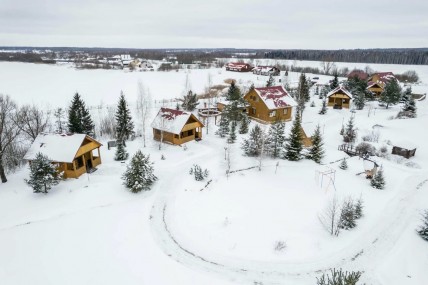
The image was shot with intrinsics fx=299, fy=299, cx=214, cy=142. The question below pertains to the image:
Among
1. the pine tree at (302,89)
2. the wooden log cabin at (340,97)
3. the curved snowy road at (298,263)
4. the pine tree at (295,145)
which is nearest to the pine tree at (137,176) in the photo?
the curved snowy road at (298,263)

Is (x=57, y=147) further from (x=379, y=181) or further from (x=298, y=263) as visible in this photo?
(x=379, y=181)

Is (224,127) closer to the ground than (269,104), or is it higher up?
closer to the ground

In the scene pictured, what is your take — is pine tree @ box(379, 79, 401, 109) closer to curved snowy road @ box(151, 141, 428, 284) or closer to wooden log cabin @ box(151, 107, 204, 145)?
curved snowy road @ box(151, 141, 428, 284)

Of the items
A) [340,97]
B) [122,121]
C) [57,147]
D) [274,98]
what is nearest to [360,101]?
[340,97]

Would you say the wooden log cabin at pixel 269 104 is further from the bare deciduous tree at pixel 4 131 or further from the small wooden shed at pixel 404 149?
the bare deciduous tree at pixel 4 131

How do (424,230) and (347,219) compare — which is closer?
(424,230)
